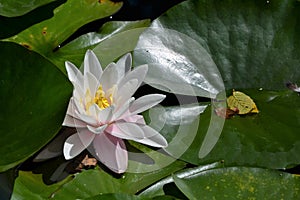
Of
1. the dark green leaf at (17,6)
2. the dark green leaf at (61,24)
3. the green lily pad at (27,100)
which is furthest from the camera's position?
the dark green leaf at (61,24)

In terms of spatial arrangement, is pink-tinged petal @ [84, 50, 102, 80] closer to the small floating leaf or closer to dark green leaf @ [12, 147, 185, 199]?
dark green leaf @ [12, 147, 185, 199]

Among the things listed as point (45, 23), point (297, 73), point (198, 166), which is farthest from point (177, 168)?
point (45, 23)

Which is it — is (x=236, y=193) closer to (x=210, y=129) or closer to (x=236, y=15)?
(x=210, y=129)

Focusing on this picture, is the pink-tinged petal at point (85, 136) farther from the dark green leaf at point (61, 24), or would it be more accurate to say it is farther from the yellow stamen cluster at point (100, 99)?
the dark green leaf at point (61, 24)

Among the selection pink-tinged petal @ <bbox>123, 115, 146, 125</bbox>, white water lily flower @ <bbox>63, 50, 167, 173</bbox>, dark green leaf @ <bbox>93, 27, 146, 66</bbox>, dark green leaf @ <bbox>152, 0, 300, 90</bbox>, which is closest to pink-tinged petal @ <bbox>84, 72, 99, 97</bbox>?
white water lily flower @ <bbox>63, 50, 167, 173</bbox>

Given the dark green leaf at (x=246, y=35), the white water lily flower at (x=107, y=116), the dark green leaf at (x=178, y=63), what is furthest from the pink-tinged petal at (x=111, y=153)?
the dark green leaf at (x=246, y=35)

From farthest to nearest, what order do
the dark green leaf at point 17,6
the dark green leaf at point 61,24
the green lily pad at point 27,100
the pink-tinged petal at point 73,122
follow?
the dark green leaf at point 61,24
the dark green leaf at point 17,6
the pink-tinged petal at point 73,122
the green lily pad at point 27,100
